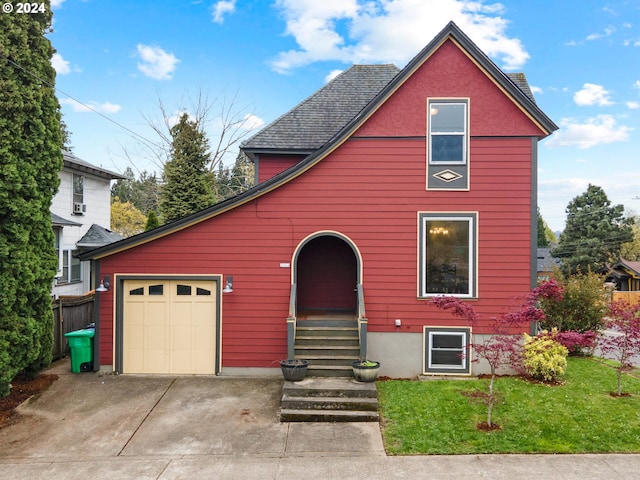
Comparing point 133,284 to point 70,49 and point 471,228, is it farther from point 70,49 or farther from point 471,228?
point 70,49

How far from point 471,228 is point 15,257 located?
949cm

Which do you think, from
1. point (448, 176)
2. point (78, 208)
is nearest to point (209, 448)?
point (448, 176)

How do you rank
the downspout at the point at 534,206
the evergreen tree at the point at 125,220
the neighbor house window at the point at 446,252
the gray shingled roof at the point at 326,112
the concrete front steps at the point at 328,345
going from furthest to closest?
the evergreen tree at the point at 125,220 < the gray shingled roof at the point at 326,112 < the neighbor house window at the point at 446,252 < the downspout at the point at 534,206 < the concrete front steps at the point at 328,345

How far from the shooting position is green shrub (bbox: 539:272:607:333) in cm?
1201

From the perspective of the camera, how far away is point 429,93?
9.26 metres

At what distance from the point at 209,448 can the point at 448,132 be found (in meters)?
7.99

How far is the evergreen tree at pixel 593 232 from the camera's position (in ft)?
112

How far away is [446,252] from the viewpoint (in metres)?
9.30

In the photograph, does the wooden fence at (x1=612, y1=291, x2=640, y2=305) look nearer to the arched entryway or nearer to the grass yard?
the grass yard

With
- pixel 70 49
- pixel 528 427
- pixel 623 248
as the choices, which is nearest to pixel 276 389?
pixel 528 427

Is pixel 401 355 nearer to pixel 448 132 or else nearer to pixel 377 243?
pixel 377 243

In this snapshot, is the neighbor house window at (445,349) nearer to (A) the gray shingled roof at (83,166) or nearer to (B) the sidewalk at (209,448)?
(B) the sidewalk at (209,448)

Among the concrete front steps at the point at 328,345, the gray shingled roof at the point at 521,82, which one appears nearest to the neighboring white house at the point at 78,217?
the concrete front steps at the point at 328,345

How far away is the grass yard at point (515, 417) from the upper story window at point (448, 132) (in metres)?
5.05
